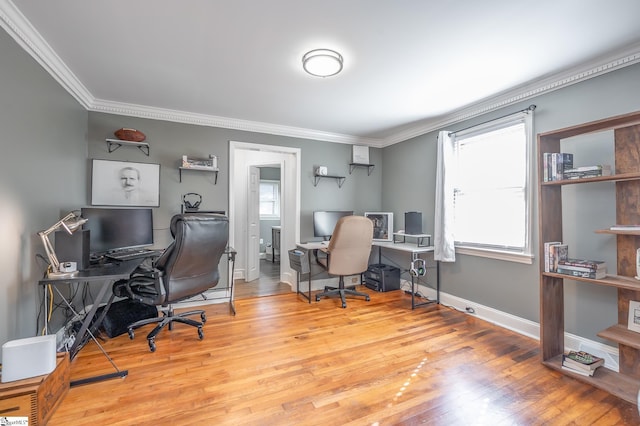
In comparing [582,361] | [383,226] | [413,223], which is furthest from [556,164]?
[383,226]

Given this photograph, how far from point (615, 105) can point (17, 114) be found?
13.9 feet

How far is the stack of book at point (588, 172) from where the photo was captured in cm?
195

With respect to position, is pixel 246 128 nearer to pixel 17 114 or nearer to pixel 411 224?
pixel 17 114

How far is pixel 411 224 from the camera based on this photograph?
3789 mm

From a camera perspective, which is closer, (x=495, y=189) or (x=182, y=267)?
(x=182, y=267)

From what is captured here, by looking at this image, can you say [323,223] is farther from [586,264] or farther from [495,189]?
[586,264]

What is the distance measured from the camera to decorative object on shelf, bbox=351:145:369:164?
14.5 feet

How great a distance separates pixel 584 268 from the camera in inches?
78.3

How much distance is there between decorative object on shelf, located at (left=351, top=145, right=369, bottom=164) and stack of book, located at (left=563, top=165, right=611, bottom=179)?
2.70 meters

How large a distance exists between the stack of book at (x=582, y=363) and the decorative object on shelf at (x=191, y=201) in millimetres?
3810

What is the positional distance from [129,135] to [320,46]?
232cm

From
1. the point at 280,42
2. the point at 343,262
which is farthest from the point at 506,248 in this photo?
the point at 280,42

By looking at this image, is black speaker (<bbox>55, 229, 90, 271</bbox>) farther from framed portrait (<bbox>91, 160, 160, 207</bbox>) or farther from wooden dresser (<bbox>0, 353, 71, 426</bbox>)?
framed portrait (<bbox>91, 160, 160, 207</bbox>)

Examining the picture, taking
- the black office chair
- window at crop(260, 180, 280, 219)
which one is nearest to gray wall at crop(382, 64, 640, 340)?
the black office chair
